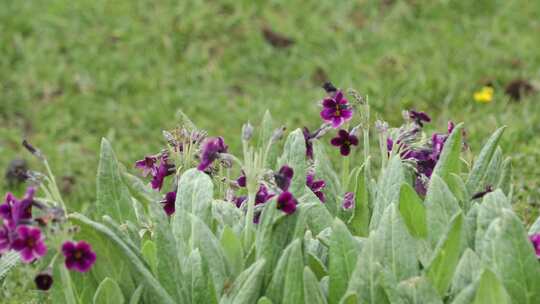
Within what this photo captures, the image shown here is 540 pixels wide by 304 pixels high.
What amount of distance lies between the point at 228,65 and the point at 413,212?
408cm

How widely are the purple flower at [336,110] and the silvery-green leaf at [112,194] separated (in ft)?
2.01

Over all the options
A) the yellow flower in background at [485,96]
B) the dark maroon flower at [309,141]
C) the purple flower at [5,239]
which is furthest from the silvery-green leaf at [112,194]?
the yellow flower in background at [485,96]

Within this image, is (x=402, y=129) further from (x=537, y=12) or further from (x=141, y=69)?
(x=537, y=12)

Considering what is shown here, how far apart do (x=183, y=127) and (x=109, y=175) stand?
0.25 meters

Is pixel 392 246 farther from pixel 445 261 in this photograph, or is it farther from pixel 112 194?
pixel 112 194

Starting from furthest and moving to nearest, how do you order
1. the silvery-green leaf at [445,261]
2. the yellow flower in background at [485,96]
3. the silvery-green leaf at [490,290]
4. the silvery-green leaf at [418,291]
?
the yellow flower in background at [485,96] < the silvery-green leaf at [445,261] < the silvery-green leaf at [418,291] < the silvery-green leaf at [490,290]

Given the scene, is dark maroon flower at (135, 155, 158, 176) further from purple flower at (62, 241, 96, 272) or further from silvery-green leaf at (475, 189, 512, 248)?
silvery-green leaf at (475, 189, 512, 248)

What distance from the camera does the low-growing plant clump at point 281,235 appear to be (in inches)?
83.8

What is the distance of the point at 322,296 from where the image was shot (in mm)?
2141

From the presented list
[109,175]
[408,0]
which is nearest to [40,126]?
[408,0]

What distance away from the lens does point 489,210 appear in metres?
2.31

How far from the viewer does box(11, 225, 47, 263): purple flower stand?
202 cm

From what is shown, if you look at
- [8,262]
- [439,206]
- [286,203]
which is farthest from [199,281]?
[439,206]

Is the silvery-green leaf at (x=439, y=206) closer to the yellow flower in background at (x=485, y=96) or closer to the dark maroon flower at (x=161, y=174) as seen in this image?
the dark maroon flower at (x=161, y=174)
